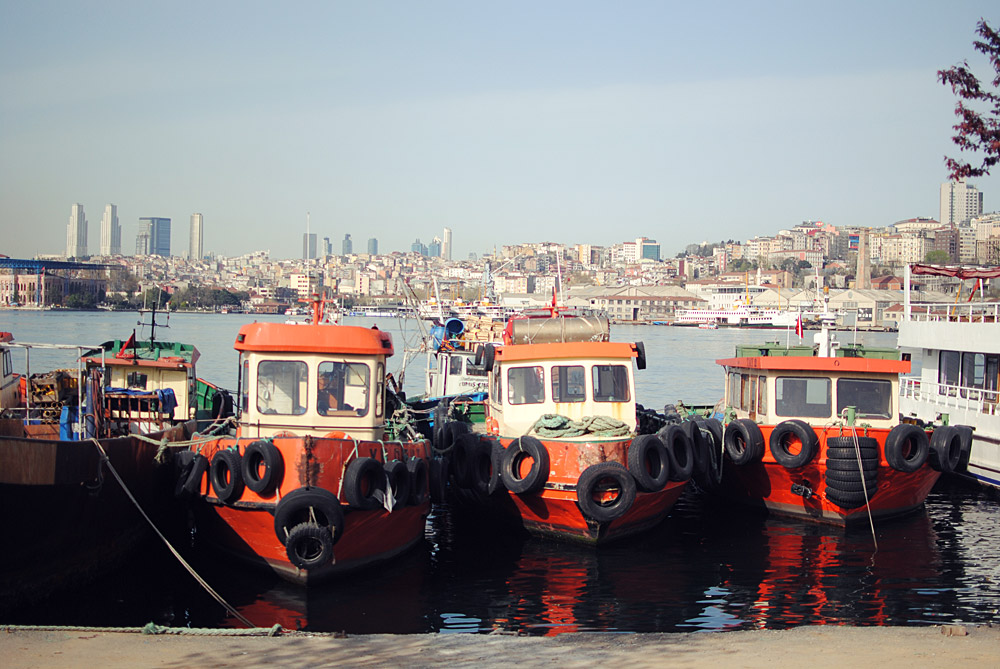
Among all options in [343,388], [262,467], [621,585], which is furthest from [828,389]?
[262,467]

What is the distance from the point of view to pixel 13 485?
1047cm

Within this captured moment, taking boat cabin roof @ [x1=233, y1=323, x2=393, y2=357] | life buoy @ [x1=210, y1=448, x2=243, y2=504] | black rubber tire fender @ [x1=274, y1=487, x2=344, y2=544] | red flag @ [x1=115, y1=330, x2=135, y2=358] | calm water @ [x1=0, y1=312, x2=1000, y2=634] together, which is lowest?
calm water @ [x1=0, y1=312, x2=1000, y2=634]

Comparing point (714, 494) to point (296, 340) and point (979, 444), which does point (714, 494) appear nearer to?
point (979, 444)

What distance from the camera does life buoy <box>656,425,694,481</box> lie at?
49.4 ft

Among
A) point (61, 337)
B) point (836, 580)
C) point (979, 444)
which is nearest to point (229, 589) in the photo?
point (836, 580)

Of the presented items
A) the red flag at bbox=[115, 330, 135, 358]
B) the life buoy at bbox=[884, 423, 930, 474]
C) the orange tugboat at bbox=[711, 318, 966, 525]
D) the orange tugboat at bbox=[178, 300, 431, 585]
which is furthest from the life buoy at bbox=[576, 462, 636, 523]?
the red flag at bbox=[115, 330, 135, 358]

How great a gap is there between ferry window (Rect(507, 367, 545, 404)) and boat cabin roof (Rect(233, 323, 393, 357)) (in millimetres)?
3213

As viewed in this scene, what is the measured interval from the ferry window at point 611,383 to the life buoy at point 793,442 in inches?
104

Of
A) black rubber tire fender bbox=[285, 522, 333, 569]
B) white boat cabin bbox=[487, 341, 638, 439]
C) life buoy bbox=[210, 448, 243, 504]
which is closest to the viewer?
black rubber tire fender bbox=[285, 522, 333, 569]

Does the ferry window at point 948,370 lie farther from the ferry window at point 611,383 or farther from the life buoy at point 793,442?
the ferry window at point 611,383

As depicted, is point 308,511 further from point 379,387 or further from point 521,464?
point 521,464

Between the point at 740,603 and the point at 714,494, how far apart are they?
669cm

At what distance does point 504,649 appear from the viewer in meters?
8.90

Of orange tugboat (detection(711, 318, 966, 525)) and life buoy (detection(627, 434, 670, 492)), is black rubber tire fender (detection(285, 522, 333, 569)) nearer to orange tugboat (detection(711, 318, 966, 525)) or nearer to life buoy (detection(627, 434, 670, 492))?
life buoy (detection(627, 434, 670, 492))
